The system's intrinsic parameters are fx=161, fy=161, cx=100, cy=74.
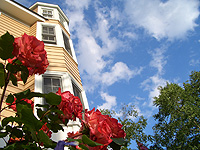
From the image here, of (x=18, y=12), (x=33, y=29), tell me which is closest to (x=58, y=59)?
(x=33, y=29)

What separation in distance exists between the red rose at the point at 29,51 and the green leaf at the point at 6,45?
4 centimetres

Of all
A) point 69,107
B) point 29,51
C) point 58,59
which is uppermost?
point 58,59

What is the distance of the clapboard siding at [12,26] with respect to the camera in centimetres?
630

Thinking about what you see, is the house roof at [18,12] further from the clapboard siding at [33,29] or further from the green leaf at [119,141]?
the green leaf at [119,141]

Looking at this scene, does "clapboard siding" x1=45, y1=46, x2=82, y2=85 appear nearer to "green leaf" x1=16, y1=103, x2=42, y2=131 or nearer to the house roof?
the house roof

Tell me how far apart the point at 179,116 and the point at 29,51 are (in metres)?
16.4

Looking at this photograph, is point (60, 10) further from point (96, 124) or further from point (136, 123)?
point (136, 123)

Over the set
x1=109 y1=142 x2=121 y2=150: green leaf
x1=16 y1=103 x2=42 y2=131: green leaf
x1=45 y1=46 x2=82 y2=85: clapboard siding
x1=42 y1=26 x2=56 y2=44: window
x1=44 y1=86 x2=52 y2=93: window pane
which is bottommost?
x1=109 y1=142 x2=121 y2=150: green leaf

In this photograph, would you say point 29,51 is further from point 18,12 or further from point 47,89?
point 18,12

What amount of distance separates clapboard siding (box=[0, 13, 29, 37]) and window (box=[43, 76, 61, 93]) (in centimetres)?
279

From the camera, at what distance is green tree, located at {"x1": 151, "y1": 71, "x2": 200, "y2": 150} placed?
14.1 metres

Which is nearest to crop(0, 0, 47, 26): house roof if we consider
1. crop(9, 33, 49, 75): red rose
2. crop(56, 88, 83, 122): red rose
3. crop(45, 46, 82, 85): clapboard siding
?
crop(45, 46, 82, 85): clapboard siding

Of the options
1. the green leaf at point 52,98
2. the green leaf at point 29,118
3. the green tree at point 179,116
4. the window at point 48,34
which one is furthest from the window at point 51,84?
the green tree at point 179,116

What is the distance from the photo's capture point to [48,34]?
6863 millimetres
